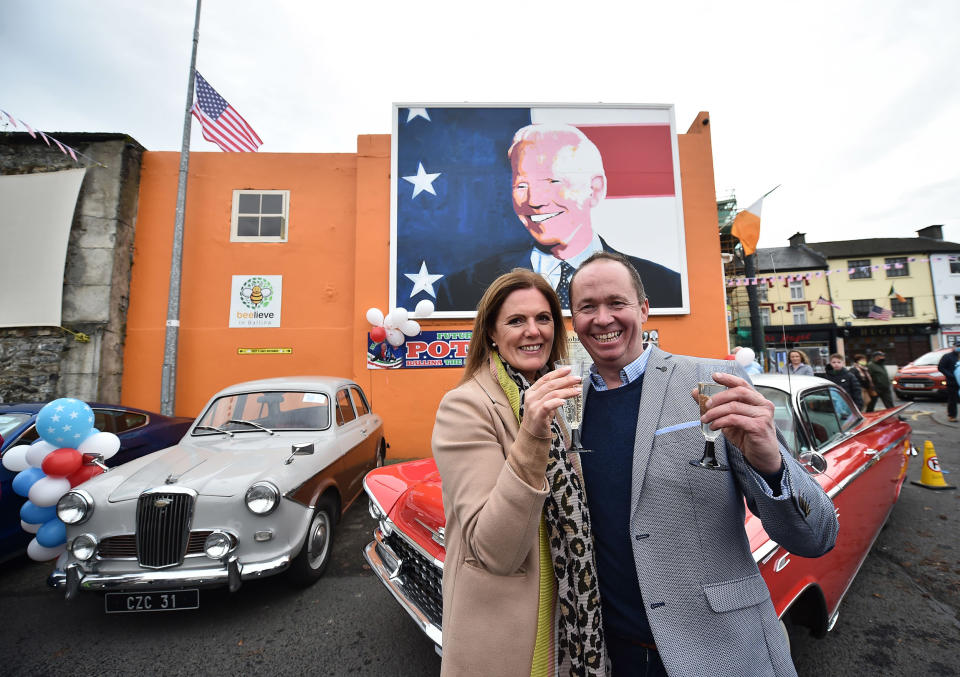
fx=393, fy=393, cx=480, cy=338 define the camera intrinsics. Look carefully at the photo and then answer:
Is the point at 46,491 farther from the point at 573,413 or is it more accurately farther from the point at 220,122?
the point at 220,122

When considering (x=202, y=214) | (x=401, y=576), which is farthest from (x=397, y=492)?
(x=202, y=214)

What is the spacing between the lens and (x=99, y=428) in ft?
15.2

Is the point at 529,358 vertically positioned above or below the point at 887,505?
above

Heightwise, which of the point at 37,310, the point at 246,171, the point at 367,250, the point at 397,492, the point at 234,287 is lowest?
the point at 397,492

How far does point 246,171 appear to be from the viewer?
27.2 ft

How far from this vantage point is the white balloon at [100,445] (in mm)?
3557

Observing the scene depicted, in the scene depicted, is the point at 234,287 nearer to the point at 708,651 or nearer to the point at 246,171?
the point at 246,171

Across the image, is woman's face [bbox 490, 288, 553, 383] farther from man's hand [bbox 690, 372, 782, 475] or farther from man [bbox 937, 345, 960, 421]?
man [bbox 937, 345, 960, 421]

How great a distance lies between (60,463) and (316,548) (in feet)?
7.34

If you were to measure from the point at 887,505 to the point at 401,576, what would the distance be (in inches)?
168

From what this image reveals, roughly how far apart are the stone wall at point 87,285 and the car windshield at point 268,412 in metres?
5.00

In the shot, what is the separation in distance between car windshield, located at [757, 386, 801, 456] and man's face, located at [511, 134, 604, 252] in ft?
17.0

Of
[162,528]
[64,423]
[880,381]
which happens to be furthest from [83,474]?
[880,381]

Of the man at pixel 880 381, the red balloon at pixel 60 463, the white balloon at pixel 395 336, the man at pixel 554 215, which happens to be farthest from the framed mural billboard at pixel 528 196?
the man at pixel 880 381
